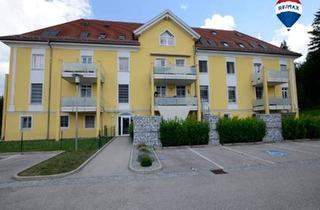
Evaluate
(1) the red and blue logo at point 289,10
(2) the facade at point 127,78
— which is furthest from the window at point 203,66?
(1) the red and blue logo at point 289,10

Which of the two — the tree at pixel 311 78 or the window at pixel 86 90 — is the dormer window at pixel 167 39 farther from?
the tree at pixel 311 78

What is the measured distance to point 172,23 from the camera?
2581cm

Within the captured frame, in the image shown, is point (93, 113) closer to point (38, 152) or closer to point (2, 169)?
point (38, 152)

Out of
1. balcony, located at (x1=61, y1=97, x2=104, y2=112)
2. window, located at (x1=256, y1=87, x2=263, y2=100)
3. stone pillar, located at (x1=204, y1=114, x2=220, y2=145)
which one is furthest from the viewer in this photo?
window, located at (x1=256, y1=87, x2=263, y2=100)

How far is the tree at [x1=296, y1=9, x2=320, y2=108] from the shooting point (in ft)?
135

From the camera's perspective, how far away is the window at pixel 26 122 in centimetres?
2179

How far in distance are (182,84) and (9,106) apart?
57.3ft

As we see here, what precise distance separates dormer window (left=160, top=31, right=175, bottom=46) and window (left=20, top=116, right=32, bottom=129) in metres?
15.6

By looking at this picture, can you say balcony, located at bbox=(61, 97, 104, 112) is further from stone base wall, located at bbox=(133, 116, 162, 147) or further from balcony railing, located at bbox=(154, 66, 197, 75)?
stone base wall, located at bbox=(133, 116, 162, 147)

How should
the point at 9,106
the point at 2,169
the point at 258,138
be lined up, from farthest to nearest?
the point at 9,106 → the point at 258,138 → the point at 2,169

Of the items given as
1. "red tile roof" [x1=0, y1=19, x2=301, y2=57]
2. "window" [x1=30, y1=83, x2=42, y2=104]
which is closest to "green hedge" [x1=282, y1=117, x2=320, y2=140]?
"red tile roof" [x1=0, y1=19, x2=301, y2=57]

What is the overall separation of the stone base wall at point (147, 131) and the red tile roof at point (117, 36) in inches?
468

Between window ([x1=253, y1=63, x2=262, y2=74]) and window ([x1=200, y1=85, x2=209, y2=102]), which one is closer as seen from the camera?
window ([x1=200, y1=85, x2=209, y2=102])

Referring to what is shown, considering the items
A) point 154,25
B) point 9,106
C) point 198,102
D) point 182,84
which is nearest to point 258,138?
point 198,102
